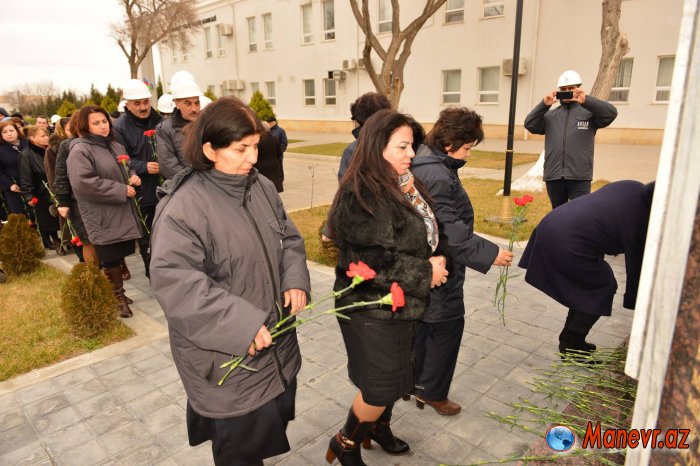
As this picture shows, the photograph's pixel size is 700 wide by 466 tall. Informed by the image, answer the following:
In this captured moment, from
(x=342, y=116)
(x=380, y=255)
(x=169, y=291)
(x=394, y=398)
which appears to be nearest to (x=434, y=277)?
(x=380, y=255)

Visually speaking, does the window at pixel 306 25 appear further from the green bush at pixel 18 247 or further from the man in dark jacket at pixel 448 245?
the man in dark jacket at pixel 448 245

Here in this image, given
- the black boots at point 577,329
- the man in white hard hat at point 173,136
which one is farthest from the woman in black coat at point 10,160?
the black boots at point 577,329

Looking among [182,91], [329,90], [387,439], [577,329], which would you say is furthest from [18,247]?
[329,90]

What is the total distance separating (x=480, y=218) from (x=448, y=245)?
5687mm

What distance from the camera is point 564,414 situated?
6.01 feet

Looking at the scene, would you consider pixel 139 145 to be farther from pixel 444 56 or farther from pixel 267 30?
pixel 267 30

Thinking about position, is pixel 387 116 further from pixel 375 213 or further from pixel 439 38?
pixel 439 38

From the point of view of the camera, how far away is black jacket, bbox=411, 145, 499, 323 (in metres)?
2.67

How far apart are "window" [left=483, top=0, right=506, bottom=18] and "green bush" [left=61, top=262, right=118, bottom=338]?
21.2m

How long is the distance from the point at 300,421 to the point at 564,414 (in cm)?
183

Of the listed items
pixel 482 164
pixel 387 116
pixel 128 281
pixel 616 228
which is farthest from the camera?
pixel 482 164

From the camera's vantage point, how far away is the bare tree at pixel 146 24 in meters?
24.2

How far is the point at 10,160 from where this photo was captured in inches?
285

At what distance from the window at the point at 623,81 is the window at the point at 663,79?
951 millimetres
